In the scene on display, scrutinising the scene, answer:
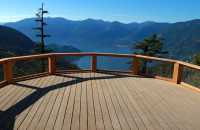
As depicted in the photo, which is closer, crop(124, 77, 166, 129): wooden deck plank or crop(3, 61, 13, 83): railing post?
crop(124, 77, 166, 129): wooden deck plank

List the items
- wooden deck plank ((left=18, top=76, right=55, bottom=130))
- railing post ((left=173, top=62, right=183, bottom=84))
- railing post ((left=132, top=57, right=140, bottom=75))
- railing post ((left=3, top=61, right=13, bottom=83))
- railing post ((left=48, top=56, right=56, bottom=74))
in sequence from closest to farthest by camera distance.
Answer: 1. wooden deck plank ((left=18, top=76, right=55, bottom=130))
2. railing post ((left=3, top=61, right=13, bottom=83))
3. railing post ((left=173, top=62, right=183, bottom=84))
4. railing post ((left=48, top=56, right=56, bottom=74))
5. railing post ((left=132, top=57, right=140, bottom=75))

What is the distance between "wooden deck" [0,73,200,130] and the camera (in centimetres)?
364

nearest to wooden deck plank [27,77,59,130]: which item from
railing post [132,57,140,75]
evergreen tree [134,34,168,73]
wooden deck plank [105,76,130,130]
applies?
wooden deck plank [105,76,130,130]

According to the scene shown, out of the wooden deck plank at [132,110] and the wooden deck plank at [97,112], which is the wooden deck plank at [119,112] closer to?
the wooden deck plank at [132,110]

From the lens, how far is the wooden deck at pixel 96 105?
3.64 m

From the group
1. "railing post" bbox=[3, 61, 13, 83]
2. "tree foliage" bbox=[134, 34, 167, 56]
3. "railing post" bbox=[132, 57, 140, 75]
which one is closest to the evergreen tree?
"tree foliage" bbox=[134, 34, 167, 56]

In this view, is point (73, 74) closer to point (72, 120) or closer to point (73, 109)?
point (73, 109)

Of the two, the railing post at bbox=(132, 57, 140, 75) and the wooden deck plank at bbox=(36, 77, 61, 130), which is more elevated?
the railing post at bbox=(132, 57, 140, 75)

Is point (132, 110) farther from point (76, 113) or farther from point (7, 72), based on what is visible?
point (7, 72)

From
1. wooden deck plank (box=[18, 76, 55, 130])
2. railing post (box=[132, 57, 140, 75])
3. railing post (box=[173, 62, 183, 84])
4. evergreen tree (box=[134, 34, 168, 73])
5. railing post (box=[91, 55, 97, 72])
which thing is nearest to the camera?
wooden deck plank (box=[18, 76, 55, 130])

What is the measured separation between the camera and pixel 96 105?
178 inches

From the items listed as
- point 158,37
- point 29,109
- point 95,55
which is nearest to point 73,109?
point 29,109

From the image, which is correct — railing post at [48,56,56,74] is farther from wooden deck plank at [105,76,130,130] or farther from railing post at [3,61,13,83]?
wooden deck plank at [105,76,130,130]

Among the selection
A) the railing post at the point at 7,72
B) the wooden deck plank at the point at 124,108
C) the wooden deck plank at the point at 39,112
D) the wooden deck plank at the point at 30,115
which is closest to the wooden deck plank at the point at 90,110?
the wooden deck plank at the point at 124,108
